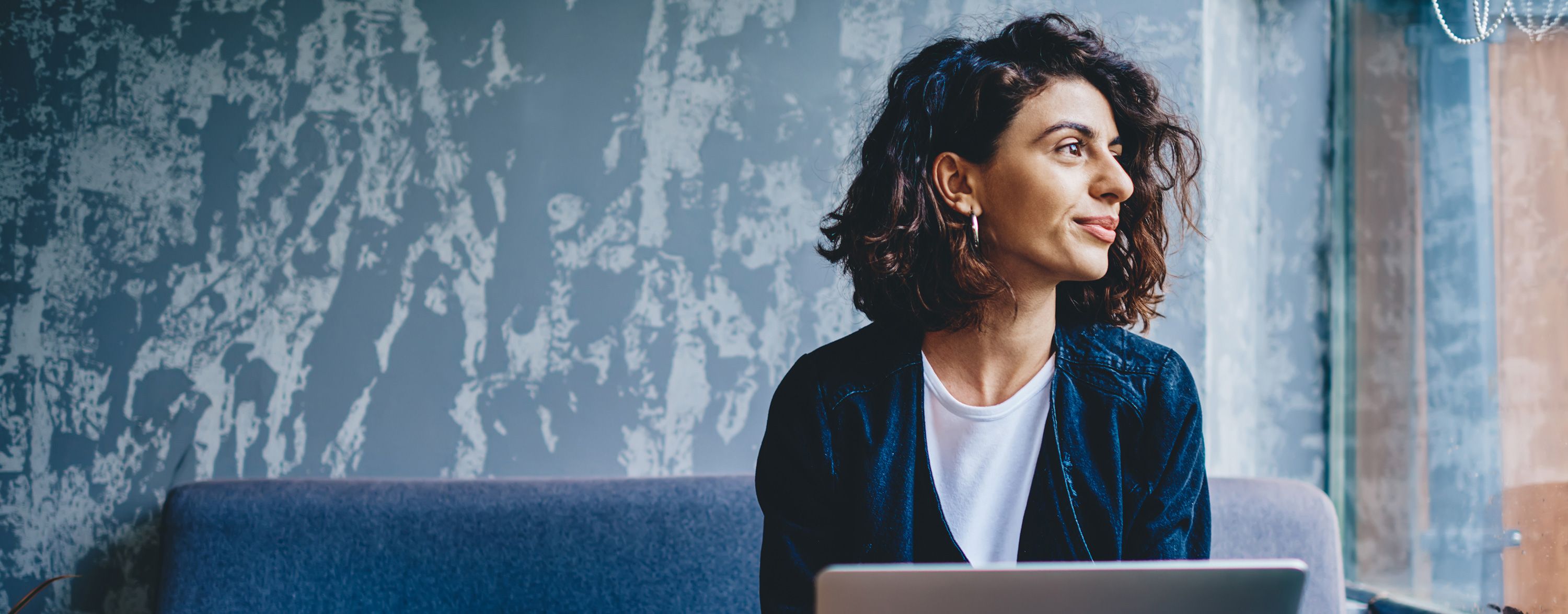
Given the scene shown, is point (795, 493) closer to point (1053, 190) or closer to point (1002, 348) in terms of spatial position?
point (1002, 348)

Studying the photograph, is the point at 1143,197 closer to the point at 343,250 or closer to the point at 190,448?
the point at 343,250

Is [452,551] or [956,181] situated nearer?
[956,181]

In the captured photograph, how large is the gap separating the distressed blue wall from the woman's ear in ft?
1.95

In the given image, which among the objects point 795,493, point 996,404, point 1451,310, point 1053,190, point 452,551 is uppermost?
point 1053,190

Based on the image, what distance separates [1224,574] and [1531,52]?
4.29 feet

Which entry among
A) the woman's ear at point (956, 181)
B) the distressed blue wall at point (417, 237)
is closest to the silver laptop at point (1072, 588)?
the woman's ear at point (956, 181)

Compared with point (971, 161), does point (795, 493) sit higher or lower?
lower

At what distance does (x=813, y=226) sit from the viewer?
5.38 feet

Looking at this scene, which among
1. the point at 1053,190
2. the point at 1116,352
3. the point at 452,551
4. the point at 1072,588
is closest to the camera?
the point at 1072,588

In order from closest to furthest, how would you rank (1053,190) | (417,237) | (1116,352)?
1. (1053,190)
2. (1116,352)
3. (417,237)

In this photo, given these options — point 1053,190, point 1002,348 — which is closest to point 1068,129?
point 1053,190

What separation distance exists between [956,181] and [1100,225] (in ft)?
0.55

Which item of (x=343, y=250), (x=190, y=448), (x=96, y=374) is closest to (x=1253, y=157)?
(x=343, y=250)

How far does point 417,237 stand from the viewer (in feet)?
5.27
